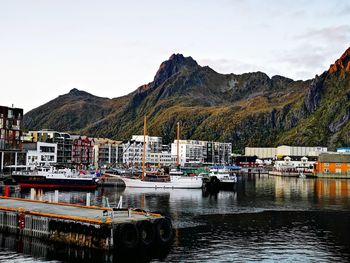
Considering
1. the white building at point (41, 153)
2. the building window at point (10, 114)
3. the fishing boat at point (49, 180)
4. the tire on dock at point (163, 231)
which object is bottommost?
the tire on dock at point (163, 231)

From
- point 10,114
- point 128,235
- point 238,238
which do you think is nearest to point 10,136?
point 10,114

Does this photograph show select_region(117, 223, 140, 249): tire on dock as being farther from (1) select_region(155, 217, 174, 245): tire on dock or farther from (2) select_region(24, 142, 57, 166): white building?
(2) select_region(24, 142, 57, 166): white building

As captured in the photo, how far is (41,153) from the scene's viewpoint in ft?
589

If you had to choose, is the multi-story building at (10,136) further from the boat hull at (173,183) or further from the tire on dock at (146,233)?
the tire on dock at (146,233)

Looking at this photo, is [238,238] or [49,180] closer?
[238,238]

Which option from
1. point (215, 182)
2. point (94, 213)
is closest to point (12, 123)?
point (215, 182)

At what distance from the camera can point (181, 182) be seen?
134 metres

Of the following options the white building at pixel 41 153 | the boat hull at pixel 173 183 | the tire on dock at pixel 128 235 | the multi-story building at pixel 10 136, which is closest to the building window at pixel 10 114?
the multi-story building at pixel 10 136

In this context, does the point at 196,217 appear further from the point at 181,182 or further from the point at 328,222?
the point at 181,182

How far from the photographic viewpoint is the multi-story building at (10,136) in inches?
5714

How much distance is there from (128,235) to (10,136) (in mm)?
115631

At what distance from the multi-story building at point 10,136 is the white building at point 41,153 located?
19.5 meters

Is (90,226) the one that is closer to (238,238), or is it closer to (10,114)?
(238,238)

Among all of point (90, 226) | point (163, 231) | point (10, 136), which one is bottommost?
point (163, 231)
